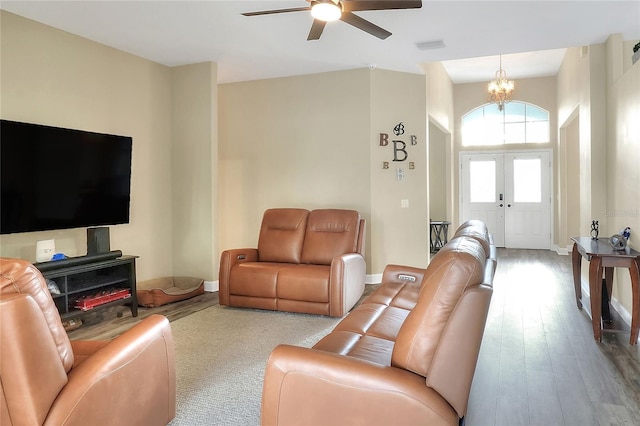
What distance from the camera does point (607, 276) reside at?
4.19m

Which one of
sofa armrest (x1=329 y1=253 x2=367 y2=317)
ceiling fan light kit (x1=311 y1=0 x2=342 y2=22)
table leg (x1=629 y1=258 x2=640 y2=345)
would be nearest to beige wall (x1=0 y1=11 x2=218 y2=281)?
sofa armrest (x1=329 y1=253 x2=367 y2=317)

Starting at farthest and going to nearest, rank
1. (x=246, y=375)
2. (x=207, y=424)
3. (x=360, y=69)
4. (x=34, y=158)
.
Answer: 1. (x=360, y=69)
2. (x=34, y=158)
3. (x=246, y=375)
4. (x=207, y=424)

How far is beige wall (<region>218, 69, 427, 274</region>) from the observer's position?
5805mm

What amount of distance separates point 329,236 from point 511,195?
20.0 ft

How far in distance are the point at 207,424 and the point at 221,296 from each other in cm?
239

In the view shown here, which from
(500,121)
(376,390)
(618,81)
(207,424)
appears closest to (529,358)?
(376,390)

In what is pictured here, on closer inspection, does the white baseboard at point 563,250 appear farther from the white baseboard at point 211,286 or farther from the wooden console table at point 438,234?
the white baseboard at point 211,286

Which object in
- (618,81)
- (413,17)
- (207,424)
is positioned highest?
(413,17)

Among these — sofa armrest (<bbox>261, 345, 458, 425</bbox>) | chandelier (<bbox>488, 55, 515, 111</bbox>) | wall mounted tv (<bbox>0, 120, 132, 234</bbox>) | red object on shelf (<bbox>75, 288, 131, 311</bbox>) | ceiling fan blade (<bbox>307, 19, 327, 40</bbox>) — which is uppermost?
chandelier (<bbox>488, 55, 515, 111</bbox>)

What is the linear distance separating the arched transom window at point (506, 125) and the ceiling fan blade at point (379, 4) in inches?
269

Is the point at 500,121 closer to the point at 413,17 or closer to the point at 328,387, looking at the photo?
the point at 413,17

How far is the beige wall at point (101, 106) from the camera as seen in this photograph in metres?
3.90

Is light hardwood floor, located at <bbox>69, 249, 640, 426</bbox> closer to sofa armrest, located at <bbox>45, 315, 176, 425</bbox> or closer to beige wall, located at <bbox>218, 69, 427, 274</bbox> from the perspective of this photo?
beige wall, located at <bbox>218, 69, 427, 274</bbox>

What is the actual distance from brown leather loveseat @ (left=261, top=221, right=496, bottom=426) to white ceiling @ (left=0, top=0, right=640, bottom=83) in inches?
117
